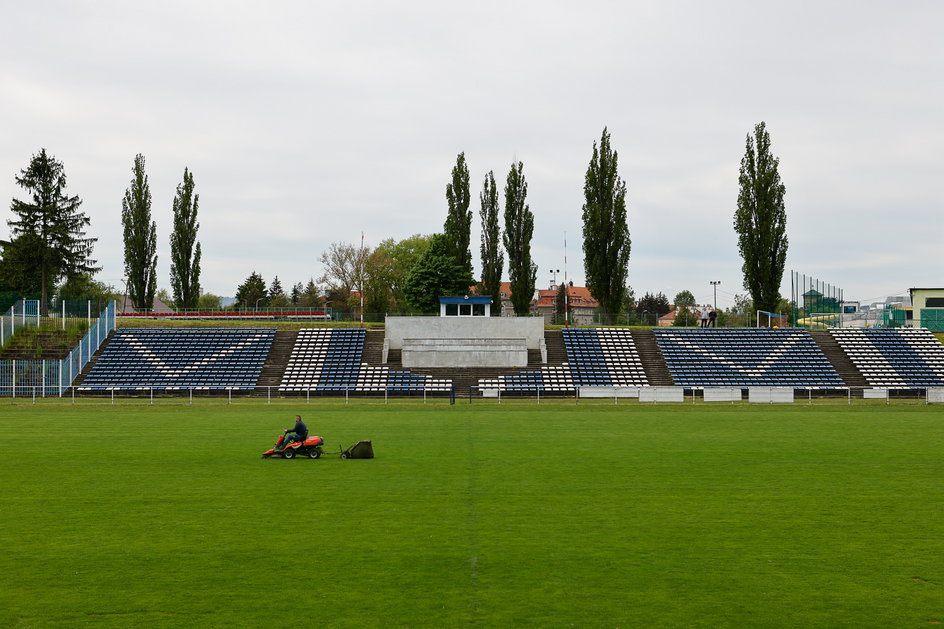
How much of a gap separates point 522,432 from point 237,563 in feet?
59.0

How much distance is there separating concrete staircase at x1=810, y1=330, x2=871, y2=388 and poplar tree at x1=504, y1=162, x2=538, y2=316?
978 inches

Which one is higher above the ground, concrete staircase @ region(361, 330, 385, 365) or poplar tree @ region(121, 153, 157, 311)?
poplar tree @ region(121, 153, 157, 311)

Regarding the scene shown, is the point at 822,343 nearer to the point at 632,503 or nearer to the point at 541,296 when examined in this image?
the point at 632,503

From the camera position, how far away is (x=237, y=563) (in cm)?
1062

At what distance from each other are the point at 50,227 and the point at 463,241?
42.4 meters

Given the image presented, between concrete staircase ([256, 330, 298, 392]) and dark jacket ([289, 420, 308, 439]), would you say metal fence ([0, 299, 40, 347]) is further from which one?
dark jacket ([289, 420, 308, 439])

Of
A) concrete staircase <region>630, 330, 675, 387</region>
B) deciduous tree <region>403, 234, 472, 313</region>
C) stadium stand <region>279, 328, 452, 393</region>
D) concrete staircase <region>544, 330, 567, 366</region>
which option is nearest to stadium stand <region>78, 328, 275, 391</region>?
stadium stand <region>279, 328, 452, 393</region>

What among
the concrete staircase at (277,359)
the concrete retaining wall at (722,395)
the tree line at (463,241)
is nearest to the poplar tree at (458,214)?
the tree line at (463,241)

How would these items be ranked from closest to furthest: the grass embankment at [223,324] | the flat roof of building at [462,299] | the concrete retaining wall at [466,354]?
the concrete retaining wall at [466,354]
the flat roof of building at [462,299]
the grass embankment at [223,324]

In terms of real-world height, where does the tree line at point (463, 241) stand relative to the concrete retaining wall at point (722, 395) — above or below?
above

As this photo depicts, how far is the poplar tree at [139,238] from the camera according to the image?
7056 centimetres

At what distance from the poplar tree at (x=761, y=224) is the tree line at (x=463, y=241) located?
0.29 ft

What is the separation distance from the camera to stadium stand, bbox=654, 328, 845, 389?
55153 millimetres

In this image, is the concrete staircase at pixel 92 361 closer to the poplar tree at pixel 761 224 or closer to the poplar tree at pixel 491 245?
the poplar tree at pixel 491 245
